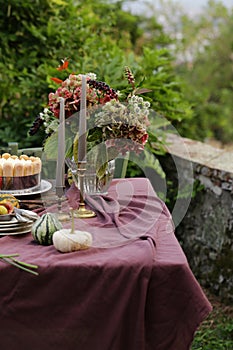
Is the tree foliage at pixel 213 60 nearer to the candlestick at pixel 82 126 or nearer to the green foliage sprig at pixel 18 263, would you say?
the candlestick at pixel 82 126

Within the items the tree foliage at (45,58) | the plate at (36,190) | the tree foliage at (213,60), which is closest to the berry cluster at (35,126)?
the plate at (36,190)

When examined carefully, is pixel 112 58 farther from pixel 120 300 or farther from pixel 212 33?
pixel 212 33

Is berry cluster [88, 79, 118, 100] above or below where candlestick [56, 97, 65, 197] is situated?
above

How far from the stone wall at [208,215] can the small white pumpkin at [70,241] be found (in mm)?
1758

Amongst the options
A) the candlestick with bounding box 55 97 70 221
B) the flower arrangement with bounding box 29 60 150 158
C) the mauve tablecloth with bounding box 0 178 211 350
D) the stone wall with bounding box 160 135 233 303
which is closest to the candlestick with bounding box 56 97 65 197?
the candlestick with bounding box 55 97 70 221

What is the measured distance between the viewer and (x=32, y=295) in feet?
5.16

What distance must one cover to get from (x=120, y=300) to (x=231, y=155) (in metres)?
2.36

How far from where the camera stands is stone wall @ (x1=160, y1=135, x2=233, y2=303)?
3.35 metres

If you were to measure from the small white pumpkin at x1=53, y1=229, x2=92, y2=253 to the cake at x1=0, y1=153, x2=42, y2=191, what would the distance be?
473 millimetres

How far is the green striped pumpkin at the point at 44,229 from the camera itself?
1701mm

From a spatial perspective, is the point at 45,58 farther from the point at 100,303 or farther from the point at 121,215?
the point at 100,303

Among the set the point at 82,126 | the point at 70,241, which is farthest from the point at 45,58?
the point at 70,241

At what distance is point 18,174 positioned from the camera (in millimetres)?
2082

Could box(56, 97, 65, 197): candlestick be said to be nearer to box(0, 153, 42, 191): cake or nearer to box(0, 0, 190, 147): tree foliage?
box(0, 153, 42, 191): cake
